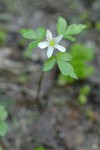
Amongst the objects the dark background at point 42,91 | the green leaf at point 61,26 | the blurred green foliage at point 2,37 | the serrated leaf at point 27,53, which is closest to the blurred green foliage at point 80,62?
the dark background at point 42,91

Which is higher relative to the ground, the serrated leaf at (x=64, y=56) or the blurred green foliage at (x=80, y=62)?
the blurred green foliage at (x=80, y=62)

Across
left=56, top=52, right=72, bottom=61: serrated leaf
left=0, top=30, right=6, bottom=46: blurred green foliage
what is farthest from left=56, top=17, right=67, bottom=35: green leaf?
left=0, top=30, right=6, bottom=46: blurred green foliage

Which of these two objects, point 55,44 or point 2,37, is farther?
point 2,37

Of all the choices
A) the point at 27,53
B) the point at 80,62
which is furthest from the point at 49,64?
the point at 27,53

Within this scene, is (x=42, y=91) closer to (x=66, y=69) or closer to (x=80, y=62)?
(x=80, y=62)

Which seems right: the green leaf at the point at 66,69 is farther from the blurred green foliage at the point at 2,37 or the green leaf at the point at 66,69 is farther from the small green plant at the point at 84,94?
the blurred green foliage at the point at 2,37

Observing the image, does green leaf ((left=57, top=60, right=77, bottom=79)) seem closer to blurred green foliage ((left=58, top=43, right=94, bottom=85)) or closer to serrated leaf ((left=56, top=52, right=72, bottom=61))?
serrated leaf ((left=56, top=52, right=72, bottom=61))

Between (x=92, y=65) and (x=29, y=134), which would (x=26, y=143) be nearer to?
(x=29, y=134)

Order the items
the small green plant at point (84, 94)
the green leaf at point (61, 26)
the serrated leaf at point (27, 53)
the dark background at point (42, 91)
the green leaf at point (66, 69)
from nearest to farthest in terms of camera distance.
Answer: the green leaf at point (66, 69) < the green leaf at point (61, 26) < the dark background at point (42, 91) < the small green plant at point (84, 94) < the serrated leaf at point (27, 53)

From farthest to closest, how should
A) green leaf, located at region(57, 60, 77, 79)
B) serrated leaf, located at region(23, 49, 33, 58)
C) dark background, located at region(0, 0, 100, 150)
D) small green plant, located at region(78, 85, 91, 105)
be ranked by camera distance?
serrated leaf, located at region(23, 49, 33, 58), small green plant, located at region(78, 85, 91, 105), dark background, located at region(0, 0, 100, 150), green leaf, located at region(57, 60, 77, 79)

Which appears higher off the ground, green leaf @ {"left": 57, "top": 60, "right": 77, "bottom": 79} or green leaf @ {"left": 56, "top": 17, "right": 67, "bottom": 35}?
green leaf @ {"left": 56, "top": 17, "right": 67, "bottom": 35}

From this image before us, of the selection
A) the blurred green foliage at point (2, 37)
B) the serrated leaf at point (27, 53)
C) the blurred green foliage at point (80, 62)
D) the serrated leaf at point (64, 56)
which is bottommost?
the serrated leaf at point (64, 56)
